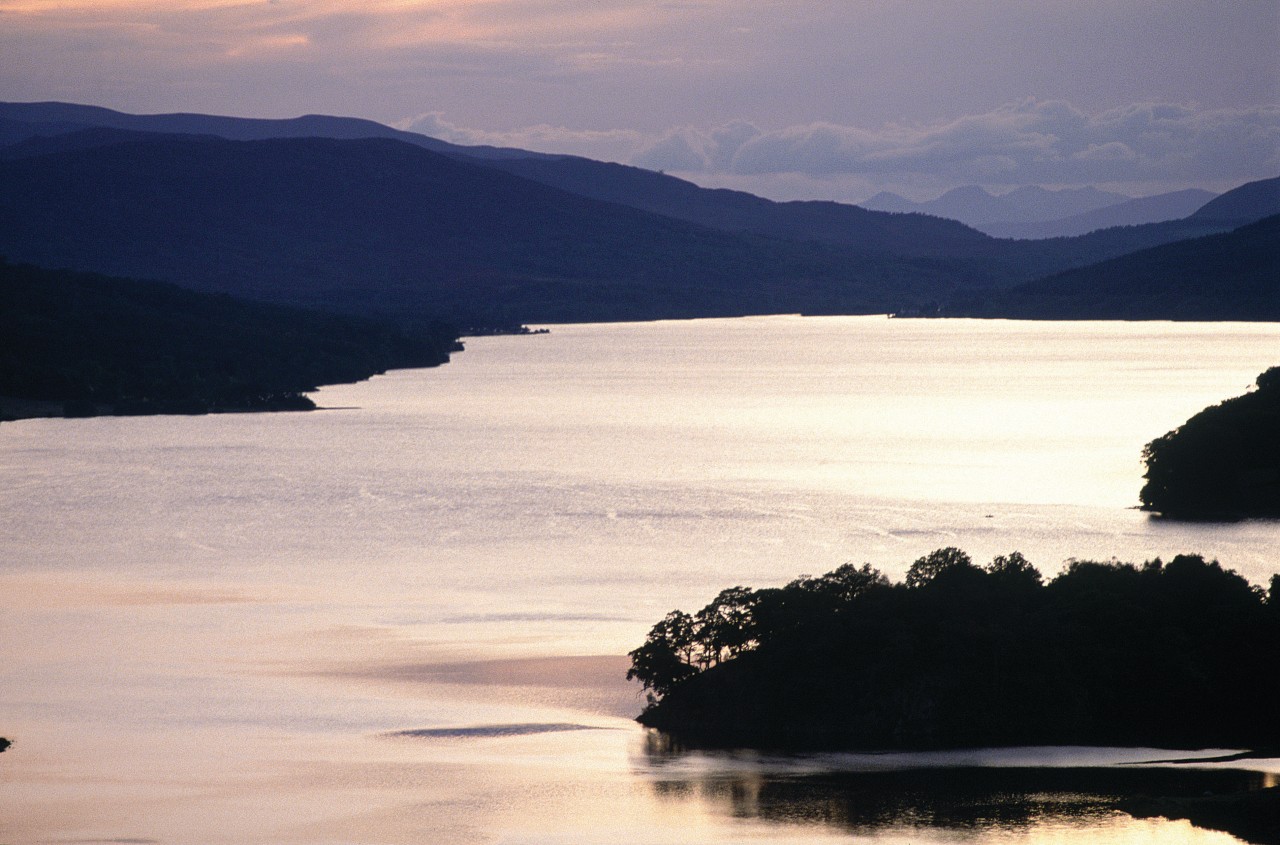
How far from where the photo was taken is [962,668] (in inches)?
1644

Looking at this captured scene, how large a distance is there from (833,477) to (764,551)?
24.1 metres

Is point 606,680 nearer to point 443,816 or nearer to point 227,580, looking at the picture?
point 443,816

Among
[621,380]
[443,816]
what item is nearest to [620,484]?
[443,816]

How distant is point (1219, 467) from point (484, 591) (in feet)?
110

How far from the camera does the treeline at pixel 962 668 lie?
41625 mm

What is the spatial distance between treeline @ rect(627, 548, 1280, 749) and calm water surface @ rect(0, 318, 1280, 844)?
52.8 inches

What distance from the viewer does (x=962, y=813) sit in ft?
118

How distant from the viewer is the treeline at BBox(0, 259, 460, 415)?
138000mm

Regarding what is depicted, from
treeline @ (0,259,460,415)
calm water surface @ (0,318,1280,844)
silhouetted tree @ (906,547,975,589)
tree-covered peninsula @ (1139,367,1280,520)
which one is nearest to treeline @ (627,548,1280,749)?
silhouetted tree @ (906,547,975,589)

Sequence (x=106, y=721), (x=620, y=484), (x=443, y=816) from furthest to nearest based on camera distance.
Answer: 1. (x=620, y=484)
2. (x=106, y=721)
3. (x=443, y=816)

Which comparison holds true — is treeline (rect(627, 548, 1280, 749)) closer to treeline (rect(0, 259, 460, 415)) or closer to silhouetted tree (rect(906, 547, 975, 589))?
silhouetted tree (rect(906, 547, 975, 589))

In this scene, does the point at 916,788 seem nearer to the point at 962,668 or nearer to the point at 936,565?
the point at 962,668

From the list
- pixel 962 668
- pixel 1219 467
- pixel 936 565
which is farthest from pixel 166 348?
pixel 962 668

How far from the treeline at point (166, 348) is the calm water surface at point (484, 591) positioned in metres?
10.6
